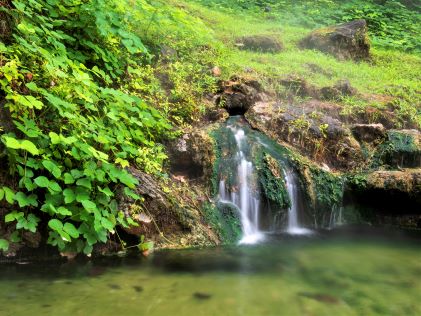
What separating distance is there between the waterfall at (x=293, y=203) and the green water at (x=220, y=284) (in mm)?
1098

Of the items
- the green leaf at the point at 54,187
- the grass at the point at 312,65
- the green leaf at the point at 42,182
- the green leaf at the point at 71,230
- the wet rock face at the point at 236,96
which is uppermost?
the grass at the point at 312,65

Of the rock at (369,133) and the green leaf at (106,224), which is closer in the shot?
the green leaf at (106,224)

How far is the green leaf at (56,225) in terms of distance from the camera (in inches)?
151

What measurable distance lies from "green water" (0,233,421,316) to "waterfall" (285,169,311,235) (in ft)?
3.60

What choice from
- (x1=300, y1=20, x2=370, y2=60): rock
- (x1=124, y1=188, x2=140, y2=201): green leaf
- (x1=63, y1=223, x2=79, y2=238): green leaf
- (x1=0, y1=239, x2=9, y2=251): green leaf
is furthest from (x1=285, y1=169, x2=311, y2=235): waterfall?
(x1=300, y1=20, x2=370, y2=60): rock

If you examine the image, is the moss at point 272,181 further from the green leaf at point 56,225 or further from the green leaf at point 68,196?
the green leaf at point 56,225

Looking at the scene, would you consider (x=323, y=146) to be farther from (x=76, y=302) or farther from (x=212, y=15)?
(x=212, y=15)

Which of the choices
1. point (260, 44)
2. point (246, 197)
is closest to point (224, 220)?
point (246, 197)

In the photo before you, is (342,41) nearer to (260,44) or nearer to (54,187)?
(260,44)

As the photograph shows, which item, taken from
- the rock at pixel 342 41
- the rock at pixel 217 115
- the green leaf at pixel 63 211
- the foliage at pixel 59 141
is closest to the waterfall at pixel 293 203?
the rock at pixel 217 115

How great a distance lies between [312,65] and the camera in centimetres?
1032

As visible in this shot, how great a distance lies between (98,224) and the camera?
4.05 metres

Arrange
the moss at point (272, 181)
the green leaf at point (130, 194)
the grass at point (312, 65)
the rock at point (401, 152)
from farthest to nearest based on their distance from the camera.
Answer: the grass at point (312, 65)
the rock at point (401, 152)
the moss at point (272, 181)
the green leaf at point (130, 194)

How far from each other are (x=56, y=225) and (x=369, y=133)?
5919mm
